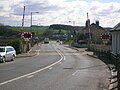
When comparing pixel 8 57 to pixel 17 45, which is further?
pixel 17 45

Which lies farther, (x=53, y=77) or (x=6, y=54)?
(x=6, y=54)

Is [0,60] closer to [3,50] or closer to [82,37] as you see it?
[3,50]

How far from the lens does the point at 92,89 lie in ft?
46.3

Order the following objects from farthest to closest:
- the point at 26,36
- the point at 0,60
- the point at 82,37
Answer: the point at 82,37 → the point at 26,36 → the point at 0,60

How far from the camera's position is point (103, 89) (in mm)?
14250

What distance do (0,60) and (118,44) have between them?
16.5 m

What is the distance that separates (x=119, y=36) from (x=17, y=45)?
15120 millimetres

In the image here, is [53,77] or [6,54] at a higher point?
[6,54]

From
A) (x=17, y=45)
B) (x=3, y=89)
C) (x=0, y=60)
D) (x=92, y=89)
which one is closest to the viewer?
(x=3, y=89)

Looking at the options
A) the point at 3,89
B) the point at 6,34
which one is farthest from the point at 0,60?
the point at 6,34

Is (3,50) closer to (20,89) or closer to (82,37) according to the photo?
(20,89)

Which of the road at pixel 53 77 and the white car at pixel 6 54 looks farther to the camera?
the white car at pixel 6 54

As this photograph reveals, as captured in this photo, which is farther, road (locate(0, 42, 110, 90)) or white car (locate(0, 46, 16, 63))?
white car (locate(0, 46, 16, 63))

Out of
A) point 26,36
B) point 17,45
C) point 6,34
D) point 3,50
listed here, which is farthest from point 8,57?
point 6,34
